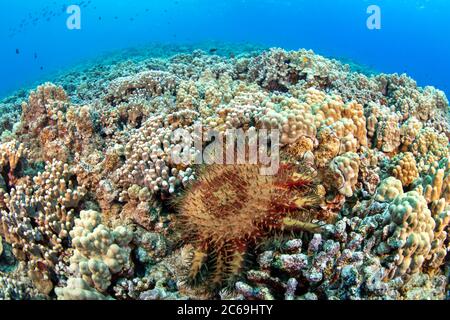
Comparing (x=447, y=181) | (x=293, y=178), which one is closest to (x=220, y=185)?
(x=293, y=178)

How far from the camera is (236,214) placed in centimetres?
283

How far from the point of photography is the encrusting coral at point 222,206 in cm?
297

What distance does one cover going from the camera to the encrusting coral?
297 cm

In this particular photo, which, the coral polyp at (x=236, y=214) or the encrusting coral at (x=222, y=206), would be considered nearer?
the coral polyp at (x=236, y=214)

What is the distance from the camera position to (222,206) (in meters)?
2.88

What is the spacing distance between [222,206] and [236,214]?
0.14 m

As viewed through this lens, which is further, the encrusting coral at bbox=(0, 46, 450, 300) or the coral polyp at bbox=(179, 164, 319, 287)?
the encrusting coral at bbox=(0, 46, 450, 300)

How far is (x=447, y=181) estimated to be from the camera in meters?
3.75

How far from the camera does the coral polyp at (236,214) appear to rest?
2.86m

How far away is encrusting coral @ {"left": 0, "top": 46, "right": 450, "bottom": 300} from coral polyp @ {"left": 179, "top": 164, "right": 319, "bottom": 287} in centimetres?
1

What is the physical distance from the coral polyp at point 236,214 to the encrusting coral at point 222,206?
0.04 feet
